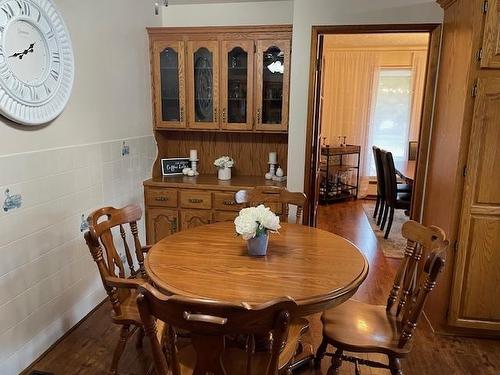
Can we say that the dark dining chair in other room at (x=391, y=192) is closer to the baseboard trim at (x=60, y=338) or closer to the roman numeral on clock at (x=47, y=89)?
the baseboard trim at (x=60, y=338)

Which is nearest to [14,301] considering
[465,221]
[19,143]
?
[19,143]

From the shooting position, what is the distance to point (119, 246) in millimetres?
3047

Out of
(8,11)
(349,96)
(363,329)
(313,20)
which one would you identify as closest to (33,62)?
(8,11)

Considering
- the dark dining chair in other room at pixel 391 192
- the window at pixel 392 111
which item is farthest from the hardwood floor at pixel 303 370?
the window at pixel 392 111

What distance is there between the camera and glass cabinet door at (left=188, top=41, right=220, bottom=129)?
10.7ft

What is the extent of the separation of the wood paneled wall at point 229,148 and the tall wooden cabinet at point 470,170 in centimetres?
150

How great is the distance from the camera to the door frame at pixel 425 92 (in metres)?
2.76

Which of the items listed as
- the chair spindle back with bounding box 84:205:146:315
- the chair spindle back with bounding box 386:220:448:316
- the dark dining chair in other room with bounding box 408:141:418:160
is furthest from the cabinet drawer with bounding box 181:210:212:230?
the dark dining chair in other room with bounding box 408:141:418:160

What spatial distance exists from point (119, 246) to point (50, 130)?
3.80 ft

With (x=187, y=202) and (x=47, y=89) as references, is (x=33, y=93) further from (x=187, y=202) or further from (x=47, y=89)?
(x=187, y=202)

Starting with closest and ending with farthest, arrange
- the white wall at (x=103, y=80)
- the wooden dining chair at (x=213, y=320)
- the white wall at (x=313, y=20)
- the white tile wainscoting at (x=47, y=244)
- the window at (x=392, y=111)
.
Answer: the wooden dining chair at (x=213, y=320) < the white tile wainscoting at (x=47, y=244) < the white wall at (x=103, y=80) < the white wall at (x=313, y=20) < the window at (x=392, y=111)

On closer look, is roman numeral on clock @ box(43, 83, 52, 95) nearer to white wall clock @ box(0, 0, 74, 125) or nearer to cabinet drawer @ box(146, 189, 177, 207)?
white wall clock @ box(0, 0, 74, 125)

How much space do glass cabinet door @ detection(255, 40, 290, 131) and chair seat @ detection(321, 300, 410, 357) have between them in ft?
5.80

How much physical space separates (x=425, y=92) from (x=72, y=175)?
2.53 m
